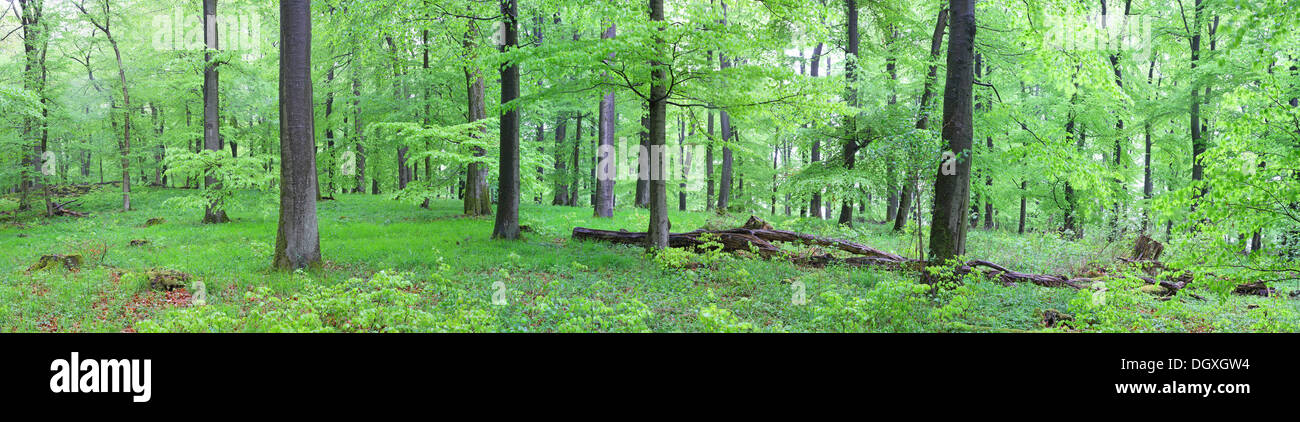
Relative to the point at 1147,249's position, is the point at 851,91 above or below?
above

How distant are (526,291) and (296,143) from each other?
3.86m

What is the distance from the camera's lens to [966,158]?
7.03 m

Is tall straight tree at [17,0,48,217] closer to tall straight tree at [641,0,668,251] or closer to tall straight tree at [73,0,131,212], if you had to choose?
tall straight tree at [73,0,131,212]

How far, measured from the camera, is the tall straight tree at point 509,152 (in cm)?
1045

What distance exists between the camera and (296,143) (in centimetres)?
761

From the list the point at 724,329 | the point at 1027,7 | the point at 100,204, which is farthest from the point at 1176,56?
the point at 100,204

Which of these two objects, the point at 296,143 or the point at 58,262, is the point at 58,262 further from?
the point at 296,143

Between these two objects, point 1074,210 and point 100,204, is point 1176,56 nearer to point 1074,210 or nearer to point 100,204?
point 1074,210

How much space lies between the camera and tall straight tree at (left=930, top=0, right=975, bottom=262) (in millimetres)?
6922

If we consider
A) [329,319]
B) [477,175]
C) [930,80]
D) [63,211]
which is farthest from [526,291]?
[63,211]

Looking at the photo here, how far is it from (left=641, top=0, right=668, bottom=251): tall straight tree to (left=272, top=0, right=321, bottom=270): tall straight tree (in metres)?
4.80

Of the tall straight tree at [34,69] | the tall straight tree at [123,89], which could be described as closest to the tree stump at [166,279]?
the tall straight tree at [34,69]

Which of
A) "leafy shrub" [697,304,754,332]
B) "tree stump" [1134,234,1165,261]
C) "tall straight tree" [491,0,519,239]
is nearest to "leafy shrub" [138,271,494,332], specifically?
"leafy shrub" [697,304,754,332]
